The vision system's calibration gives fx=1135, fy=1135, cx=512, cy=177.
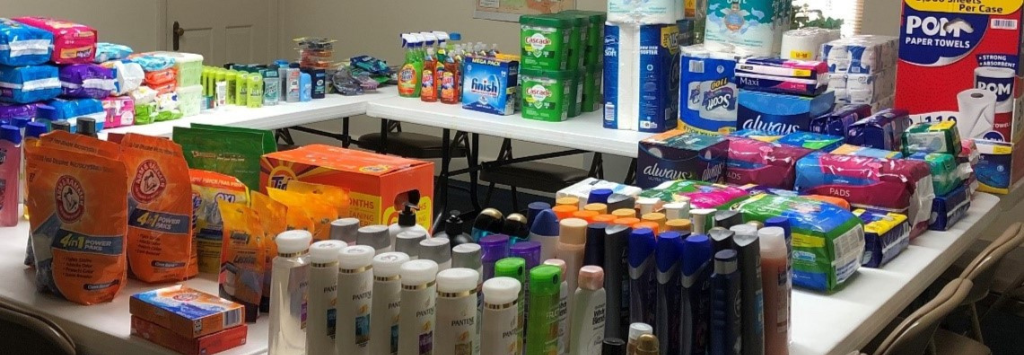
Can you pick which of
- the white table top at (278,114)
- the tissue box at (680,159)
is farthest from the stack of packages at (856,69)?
the white table top at (278,114)

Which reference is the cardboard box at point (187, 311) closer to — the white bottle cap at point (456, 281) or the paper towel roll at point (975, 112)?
the white bottle cap at point (456, 281)

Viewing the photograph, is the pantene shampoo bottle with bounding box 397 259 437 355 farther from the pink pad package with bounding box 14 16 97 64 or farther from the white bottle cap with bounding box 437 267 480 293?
the pink pad package with bounding box 14 16 97 64

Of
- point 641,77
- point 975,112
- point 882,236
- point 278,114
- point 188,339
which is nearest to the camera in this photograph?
point 188,339

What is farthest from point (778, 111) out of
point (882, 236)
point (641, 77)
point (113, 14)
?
point (113, 14)

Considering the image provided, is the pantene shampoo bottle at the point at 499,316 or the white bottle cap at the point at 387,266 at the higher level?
the white bottle cap at the point at 387,266

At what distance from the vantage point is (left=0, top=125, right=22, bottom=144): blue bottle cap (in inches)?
102

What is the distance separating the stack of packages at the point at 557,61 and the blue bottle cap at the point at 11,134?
1912 mm

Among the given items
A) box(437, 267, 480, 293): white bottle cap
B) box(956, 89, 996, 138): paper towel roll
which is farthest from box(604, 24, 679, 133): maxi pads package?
box(437, 267, 480, 293): white bottle cap

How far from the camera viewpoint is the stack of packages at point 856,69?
347cm

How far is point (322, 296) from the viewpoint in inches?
65.9

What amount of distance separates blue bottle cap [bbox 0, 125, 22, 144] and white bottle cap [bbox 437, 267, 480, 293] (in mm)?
1473

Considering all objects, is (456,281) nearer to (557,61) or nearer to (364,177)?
(364,177)

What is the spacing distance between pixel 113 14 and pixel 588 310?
5357 mm

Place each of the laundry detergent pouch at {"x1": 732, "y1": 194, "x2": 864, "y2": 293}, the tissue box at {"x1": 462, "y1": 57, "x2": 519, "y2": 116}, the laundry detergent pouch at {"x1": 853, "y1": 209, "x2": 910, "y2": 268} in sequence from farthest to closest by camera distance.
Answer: the tissue box at {"x1": 462, "y1": 57, "x2": 519, "y2": 116}
the laundry detergent pouch at {"x1": 853, "y1": 209, "x2": 910, "y2": 268}
the laundry detergent pouch at {"x1": 732, "y1": 194, "x2": 864, "y2": 293}
